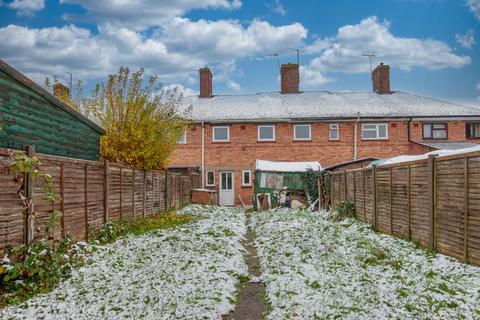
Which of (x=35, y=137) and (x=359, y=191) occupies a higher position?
(x=35, y=137)

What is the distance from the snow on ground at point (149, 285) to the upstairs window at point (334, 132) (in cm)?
2080

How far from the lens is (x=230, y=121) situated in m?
29.1

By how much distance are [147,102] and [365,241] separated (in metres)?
11.8

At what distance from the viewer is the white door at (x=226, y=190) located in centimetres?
2872

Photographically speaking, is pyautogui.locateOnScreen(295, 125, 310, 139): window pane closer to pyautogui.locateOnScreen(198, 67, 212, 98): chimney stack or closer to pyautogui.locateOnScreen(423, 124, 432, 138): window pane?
pyautogui.locateOnScreen(423, 124, 432, 138): window pane

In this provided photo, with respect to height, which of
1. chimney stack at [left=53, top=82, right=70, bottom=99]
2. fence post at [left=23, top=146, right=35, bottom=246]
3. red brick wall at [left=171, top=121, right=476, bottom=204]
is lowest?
fence post at [left=23, top=146, right=35, bottom=246]

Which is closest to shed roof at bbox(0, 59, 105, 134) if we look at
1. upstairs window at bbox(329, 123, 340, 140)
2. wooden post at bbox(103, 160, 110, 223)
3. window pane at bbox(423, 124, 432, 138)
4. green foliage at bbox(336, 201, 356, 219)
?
wooden post at bbox(103, 160, 110, 223)

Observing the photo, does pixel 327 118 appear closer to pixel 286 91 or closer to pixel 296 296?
pixel 286 91

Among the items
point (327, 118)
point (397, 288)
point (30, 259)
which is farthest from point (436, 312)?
point (327, 118)

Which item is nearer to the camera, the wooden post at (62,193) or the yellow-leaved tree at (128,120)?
the wooden post at (62,193)

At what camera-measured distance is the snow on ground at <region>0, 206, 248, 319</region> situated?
516 centimetres

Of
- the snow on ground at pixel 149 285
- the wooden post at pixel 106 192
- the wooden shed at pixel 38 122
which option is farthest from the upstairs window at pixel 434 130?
the wooden post at pixel 106 192

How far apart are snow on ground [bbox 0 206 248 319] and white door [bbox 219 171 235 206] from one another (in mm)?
19130

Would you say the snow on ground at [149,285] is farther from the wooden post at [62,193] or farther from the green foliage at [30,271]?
the wooden post at [62,193]
